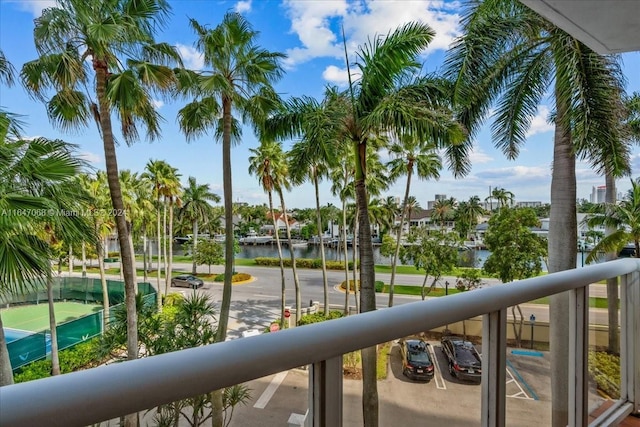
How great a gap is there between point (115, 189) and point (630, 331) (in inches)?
288

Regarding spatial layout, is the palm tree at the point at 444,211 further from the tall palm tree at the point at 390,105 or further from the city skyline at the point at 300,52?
the tall palm tree at the point at 390,105

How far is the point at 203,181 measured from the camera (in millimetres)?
20719

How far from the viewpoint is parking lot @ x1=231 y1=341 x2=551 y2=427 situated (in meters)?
0.66

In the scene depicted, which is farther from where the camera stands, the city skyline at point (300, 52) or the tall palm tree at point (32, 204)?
the city skyline at point (300, 52)

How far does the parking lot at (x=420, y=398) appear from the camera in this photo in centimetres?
66

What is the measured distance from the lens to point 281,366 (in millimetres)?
532

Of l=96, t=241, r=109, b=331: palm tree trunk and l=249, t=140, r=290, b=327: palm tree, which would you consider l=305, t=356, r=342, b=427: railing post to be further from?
l=249, t=140, r=290, b=327: palm tree

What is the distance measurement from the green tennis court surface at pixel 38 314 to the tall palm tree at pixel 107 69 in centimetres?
961

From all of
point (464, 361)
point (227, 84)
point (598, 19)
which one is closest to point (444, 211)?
point (227, 84)

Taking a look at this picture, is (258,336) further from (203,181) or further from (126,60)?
(203,181)

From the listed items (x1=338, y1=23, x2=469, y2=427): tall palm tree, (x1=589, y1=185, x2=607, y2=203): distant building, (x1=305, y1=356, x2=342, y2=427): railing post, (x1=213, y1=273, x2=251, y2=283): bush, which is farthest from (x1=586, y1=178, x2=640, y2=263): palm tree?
(x1=213, y1=273, x2=251, y2=283): bush

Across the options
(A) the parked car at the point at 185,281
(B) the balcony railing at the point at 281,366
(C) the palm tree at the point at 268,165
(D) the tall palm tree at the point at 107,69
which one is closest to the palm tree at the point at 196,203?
(A) the parked car at the point at 185,281

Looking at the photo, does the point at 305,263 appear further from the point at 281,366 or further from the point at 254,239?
the point at 281,366

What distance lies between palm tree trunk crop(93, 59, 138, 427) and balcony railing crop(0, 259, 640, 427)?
6.79m
